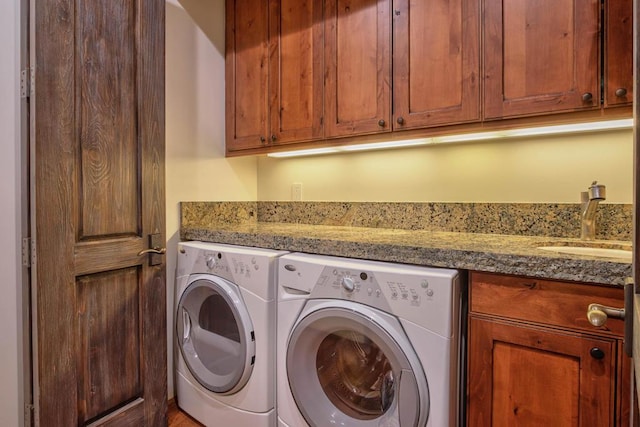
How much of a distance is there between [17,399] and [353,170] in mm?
1853

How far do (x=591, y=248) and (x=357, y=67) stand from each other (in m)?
1.31

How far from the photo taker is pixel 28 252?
1215 mm

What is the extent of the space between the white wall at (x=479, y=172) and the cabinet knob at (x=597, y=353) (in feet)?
2.67

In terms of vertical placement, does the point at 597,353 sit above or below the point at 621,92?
below

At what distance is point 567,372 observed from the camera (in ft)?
3.15

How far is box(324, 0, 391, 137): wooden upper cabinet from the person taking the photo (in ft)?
5.29

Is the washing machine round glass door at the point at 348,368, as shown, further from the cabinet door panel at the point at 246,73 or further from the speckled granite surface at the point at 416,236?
the cabinet door panel at the point at 246,73

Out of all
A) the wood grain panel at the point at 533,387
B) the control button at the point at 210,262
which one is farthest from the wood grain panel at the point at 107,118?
the wood grain panel at the point at 533,387

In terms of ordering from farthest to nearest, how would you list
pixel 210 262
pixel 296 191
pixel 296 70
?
pixel 296 191, pixel 296 70, pixel 210 262

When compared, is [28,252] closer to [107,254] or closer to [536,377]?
[107,254]

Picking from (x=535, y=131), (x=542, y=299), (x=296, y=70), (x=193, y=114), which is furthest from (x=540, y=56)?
(x=193, y=114)

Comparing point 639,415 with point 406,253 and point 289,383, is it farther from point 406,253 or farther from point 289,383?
point 289,383

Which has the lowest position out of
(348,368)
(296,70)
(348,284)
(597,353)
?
(348,368)

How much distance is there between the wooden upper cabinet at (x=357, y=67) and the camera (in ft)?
5.29
